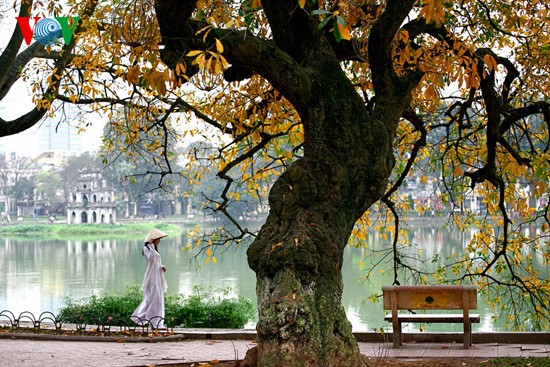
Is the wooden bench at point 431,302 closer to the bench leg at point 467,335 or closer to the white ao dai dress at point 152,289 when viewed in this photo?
the bench leg at point 467,335

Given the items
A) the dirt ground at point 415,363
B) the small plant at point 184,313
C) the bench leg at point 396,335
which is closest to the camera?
the dirt ground at point 415,363

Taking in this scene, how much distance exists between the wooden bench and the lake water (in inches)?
181

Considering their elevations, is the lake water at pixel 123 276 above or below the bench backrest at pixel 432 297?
below

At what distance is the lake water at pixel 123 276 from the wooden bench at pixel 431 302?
459 centimetres

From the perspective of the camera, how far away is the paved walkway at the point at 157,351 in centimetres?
776

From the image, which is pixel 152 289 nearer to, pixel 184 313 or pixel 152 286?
pixel 152 286

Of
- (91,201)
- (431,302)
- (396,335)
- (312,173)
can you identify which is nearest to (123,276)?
(396,335)

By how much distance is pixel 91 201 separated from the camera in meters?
73.2

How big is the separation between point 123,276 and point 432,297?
24.9m

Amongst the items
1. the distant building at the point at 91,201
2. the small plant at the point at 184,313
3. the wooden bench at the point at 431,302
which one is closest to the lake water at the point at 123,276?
the small plant at the point at 184,313

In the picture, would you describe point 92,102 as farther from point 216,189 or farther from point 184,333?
point 216,189

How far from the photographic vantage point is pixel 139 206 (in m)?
76.2

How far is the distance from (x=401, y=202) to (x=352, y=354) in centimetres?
672

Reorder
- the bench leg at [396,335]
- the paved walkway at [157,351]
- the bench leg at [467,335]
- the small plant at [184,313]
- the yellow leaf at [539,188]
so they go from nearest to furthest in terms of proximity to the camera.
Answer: the paved walkway at [157,351] < the yellow leaf at [539,188] < the bench leg at [467,335] < the bench leg at [396,335] < the small plant at [184,313]
